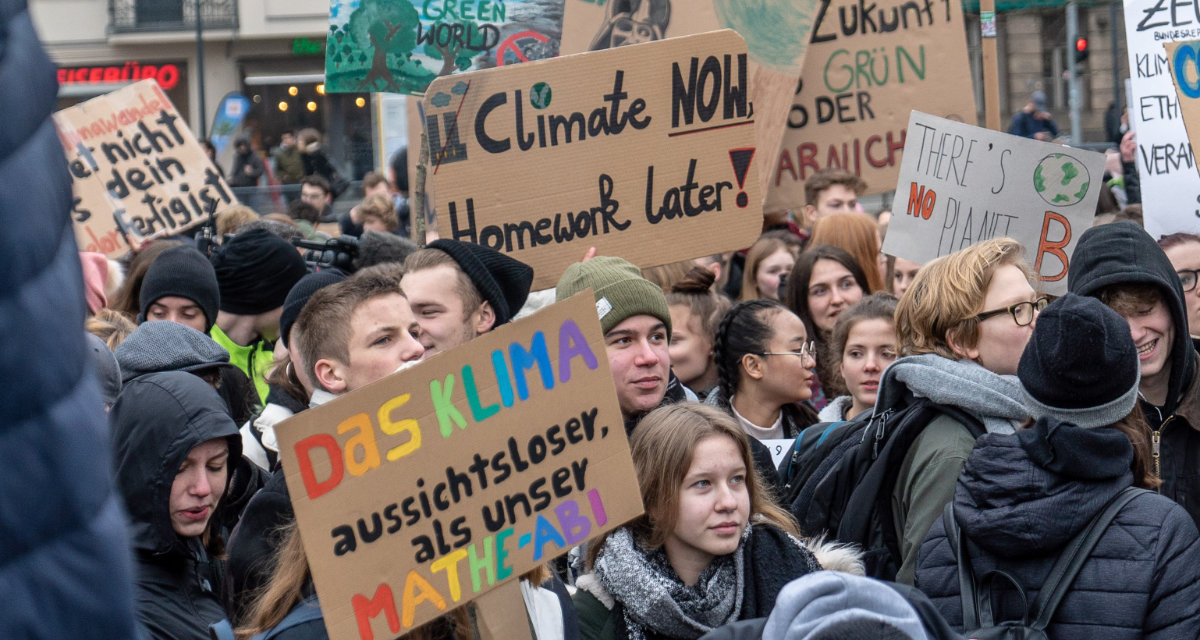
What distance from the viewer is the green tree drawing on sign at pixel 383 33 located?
234 inches

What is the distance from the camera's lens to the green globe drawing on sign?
5164 mm

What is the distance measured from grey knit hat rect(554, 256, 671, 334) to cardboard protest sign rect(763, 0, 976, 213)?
2.80 metres

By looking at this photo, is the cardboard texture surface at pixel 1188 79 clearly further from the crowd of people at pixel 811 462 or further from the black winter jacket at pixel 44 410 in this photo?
the black winter jacket at pixel 44 410

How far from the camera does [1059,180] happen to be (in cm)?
518

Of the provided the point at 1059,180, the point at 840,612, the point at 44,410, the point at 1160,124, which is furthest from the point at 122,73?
the point at 44,410

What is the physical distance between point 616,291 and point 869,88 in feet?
10.7

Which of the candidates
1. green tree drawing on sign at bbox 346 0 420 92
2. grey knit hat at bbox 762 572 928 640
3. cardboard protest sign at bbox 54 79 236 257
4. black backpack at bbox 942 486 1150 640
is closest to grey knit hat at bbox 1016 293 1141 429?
black backpack at bbox 942 486 1150 640

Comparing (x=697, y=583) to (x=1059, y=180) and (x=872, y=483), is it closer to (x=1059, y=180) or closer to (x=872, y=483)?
(x=872, y=483)

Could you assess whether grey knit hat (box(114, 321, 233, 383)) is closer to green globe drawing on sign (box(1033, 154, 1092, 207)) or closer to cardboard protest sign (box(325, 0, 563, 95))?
cardboard protest sign (box(325, 0, 563, 95))

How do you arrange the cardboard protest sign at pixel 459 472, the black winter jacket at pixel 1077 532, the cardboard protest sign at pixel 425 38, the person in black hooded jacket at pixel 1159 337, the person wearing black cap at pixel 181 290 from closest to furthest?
1. the cardboard protest sign at pixel 459 472
2. the black winter jacket at pixel 1077 532
3. the person in black hooded jacket at pixel 1159 337
4. the person wearing black cap at pixel 181 290
5. the cardboard protest sign at pixel 425 38

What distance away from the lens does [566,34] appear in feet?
20.5

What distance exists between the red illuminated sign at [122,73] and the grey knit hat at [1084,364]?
3651cm

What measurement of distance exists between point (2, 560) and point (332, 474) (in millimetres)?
1668

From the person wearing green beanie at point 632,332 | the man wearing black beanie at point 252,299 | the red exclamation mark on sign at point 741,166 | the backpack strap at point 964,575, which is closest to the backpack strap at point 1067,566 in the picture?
the backpack strap at point 964,575
